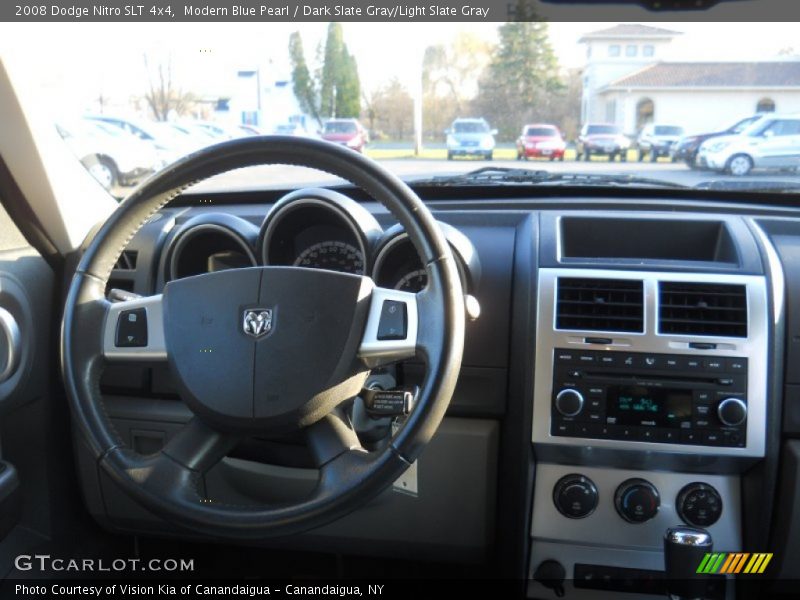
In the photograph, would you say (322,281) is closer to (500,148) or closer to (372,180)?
(372,180)

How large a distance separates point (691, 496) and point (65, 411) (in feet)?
7.02

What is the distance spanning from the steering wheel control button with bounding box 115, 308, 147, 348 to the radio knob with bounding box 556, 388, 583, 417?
1.22 meters

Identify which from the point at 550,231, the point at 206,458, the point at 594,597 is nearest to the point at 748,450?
the point at 594,597

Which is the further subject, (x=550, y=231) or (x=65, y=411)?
(x=65, y=411)

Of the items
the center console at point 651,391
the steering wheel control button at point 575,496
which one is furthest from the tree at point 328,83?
the steering wheel control button at point 575,496

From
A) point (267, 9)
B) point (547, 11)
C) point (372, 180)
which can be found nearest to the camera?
point (372, 180)

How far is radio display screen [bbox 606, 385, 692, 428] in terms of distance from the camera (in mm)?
2348

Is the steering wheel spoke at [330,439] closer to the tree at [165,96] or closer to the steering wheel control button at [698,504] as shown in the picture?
the steering wheel control button at [698,504]

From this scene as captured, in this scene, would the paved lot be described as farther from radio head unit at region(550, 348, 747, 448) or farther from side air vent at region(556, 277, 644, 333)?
radio head unit at region(550, 348, 747, 448)

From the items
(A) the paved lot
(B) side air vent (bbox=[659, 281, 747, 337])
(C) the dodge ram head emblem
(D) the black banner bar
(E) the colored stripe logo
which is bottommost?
(E) the colored stripe logo

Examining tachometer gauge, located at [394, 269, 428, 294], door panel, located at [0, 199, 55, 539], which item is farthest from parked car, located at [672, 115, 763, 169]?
door panel, located at [0, 199, 55, 539]

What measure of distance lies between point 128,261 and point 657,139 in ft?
6.24

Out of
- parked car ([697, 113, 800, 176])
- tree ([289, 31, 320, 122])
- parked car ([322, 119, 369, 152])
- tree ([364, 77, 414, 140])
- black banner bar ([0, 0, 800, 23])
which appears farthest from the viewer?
tree ([364, 77, 414, 140])

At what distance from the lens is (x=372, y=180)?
5.78 feet
